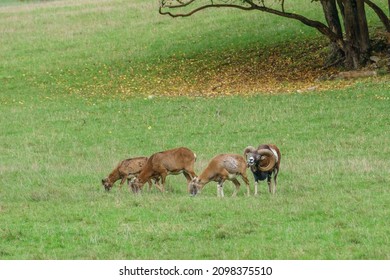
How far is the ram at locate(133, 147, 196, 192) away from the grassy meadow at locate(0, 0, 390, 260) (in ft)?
1.45

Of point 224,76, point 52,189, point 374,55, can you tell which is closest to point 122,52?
point 224,76

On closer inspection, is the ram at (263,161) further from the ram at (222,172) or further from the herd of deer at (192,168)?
the ram at (222,172)

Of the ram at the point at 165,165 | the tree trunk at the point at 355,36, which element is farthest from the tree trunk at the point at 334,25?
the ram at the point at 165,165

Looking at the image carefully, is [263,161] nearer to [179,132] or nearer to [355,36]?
[179,132]

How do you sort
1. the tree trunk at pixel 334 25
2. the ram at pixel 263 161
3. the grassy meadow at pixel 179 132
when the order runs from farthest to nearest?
1. the tree trunk at pixel 334 25
2. the ram at pixel 263 161
3. the grassy meadow at pixel 179 132

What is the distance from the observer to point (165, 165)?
17.9m

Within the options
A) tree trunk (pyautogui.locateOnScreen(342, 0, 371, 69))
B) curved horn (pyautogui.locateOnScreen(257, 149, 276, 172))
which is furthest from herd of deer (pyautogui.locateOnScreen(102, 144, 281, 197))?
tree trunk (pyautogui.locateOnScreen(342, 0, 371, 69))

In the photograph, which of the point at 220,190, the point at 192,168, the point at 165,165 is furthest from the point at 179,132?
the point at 220,190

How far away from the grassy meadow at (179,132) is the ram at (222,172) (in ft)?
0.80

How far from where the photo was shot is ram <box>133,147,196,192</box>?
17922 mm

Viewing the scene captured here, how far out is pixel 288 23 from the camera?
41.6m

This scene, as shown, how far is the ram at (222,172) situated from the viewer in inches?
672

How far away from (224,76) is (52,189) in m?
17.1

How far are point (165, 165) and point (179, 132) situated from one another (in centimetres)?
792
